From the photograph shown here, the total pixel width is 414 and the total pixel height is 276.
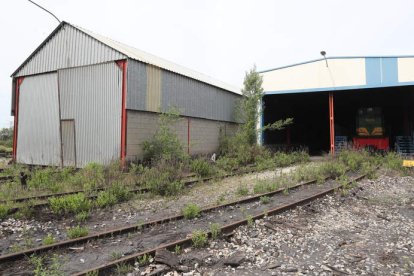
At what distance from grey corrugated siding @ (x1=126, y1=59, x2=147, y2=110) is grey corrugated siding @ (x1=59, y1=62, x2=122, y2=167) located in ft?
1.56

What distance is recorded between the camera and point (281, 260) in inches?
200

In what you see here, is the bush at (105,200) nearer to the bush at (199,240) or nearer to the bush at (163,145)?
the bush at (199,240)

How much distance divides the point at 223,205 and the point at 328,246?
296cm

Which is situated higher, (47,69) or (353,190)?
(47,69)

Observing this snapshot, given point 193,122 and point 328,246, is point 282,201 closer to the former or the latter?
point 328,246

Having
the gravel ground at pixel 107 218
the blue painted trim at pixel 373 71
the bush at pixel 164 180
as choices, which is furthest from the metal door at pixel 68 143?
the blue painted trim at pixel 373 71

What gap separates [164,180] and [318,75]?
1397 centimetres

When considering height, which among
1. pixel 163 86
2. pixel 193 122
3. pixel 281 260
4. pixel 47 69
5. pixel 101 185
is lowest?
pixel 281 260

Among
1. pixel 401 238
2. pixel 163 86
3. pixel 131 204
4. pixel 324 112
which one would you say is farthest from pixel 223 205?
pixel 324 112

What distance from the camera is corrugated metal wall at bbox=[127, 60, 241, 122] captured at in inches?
557

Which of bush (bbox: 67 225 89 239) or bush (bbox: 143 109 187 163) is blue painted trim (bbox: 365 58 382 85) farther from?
bush (bbox: 67 225 89 239)

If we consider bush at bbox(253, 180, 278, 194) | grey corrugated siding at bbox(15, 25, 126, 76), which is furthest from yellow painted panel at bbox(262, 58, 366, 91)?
bush at bbox(253, 180, 278, 194)

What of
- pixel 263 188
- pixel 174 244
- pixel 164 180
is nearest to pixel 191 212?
pixel 174 244

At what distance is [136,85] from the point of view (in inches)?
558
